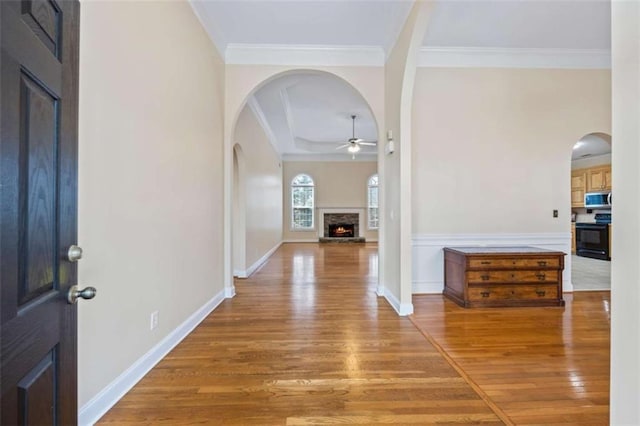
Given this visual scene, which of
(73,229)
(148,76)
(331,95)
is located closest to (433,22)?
(331,95)

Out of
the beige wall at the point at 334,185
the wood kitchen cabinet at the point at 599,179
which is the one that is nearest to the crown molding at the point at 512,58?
the wood kitchen cabinet at the point at 599,179

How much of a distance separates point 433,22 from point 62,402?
166 inches

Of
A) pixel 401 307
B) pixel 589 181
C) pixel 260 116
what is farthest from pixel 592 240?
pixel 260 116

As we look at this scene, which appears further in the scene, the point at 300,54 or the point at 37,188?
the point at 300,54

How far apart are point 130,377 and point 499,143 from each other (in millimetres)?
4578

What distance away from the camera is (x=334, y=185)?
37.5ft

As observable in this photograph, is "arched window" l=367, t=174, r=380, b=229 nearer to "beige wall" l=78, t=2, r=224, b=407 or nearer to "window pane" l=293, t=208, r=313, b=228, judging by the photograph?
"window pane" l=293, t=208, r=313, b=228

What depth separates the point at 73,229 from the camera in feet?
3.46

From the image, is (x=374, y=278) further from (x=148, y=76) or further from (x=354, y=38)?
(x=148, y=76)

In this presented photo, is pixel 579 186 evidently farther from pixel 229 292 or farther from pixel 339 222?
pixel 229 292

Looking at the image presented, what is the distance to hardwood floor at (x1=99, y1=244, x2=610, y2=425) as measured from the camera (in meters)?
1.74

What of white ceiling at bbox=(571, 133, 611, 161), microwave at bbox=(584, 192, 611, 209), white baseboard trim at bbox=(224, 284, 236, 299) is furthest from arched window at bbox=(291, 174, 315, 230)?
microwave at bbox=(584, 192, 611, 209)

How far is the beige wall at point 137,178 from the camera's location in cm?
159
